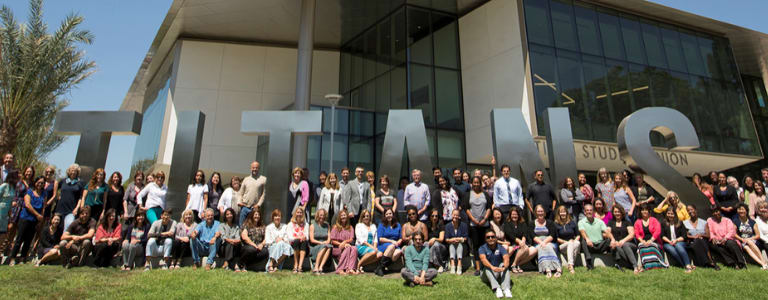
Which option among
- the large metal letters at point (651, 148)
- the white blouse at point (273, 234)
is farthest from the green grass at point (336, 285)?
the large metal letters at point (651, 148)

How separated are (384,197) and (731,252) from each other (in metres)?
6.69

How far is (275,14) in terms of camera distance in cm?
2044

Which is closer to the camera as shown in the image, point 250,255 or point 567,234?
point 250,255

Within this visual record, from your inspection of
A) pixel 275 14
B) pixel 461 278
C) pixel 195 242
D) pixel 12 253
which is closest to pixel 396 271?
pixel 461 278

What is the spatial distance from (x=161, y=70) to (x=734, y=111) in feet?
102

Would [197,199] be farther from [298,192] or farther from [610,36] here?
[610,36]

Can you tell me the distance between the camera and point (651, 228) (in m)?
8.29

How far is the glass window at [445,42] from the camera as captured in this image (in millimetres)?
19969

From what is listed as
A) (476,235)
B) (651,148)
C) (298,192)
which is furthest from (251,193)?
(651,148)

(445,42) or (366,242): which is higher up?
(445,42)

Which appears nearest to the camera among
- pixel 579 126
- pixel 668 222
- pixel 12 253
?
pixel 12 253

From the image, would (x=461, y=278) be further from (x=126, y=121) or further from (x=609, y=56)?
(x=609, y=56)

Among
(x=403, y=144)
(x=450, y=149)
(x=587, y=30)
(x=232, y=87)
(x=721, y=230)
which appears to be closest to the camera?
(x=721, y=230)

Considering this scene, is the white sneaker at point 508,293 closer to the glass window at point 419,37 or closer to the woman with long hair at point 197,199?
the woman with long hair at point 197,199
